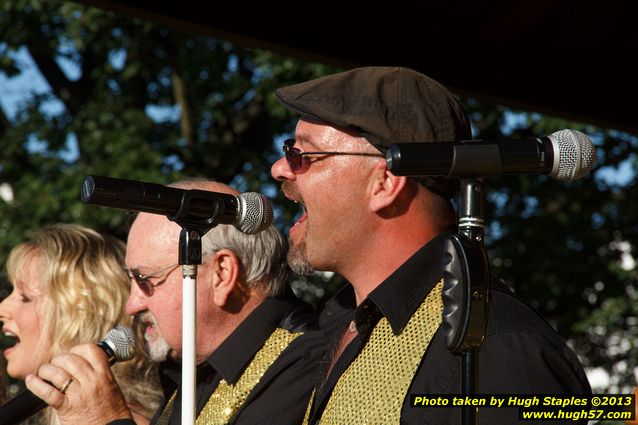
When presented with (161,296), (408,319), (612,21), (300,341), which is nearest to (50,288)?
(161,296)

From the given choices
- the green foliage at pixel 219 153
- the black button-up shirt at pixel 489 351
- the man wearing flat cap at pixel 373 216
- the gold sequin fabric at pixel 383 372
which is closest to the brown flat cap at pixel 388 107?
the man wearing flat cap at pixel 373 216

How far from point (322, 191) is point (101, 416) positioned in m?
1.16

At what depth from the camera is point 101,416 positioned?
341 centimetres

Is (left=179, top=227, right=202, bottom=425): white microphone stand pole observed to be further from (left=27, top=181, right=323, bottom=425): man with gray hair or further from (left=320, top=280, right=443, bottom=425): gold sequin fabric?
(left=27, top=181, right=323, bottom=425): man with gray hair

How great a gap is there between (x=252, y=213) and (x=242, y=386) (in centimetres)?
98

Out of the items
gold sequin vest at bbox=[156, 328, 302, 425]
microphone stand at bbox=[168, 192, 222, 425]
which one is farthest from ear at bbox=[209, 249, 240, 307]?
microphone stand at bbox=[168, 192, 222, 425]

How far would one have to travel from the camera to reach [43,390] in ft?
10.8

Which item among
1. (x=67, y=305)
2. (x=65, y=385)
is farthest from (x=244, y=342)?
(x=67, y=305)

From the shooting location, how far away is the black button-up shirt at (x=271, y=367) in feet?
11.0

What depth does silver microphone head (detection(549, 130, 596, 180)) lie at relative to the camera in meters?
2.04

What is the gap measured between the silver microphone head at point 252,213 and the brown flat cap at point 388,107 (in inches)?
11.6

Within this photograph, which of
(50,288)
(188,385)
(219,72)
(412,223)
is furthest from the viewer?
(219,72)

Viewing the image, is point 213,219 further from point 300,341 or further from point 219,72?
point 219,72

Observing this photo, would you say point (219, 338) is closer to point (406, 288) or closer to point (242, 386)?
point (242, 386)
